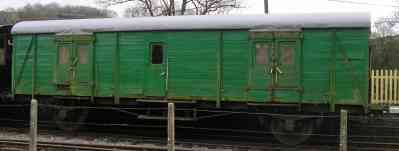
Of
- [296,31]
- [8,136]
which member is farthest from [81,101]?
[296,31]

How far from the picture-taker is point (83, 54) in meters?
13.1

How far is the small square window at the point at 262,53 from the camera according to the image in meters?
11.3

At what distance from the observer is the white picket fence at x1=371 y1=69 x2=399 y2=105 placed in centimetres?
1545

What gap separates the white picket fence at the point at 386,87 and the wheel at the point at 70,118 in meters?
9.32

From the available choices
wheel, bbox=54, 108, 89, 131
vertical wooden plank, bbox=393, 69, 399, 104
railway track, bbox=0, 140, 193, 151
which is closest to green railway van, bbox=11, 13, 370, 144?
wheel, bbox=54, 108, 89, 131

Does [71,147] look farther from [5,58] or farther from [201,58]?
[5,58]

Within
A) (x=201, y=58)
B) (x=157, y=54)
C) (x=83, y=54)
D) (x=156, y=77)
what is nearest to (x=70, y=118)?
(x=83, y=54)

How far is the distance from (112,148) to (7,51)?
20.6 ft

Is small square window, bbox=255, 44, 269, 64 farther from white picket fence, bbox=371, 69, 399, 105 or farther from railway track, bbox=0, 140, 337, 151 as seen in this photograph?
white picket fence, bbox=371, 69, 399, 105

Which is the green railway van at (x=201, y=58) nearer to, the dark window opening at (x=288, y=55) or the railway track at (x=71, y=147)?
the dark window opening at (x=288, y=55)

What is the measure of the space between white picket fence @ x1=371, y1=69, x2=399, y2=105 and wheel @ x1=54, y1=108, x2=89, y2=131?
9317 millimetres

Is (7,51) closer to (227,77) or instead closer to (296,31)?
(227,77)

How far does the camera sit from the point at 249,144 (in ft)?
37.9

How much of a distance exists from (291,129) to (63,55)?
6702mm
